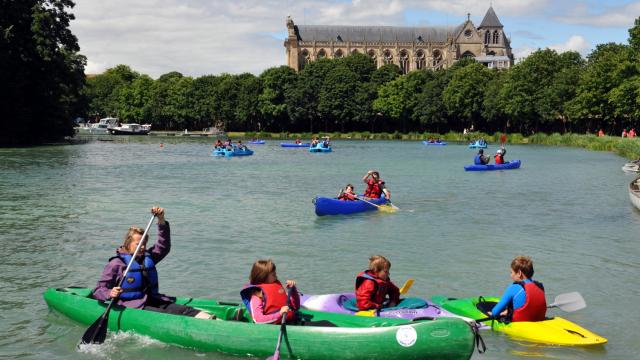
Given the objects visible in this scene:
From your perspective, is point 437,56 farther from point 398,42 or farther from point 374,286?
point 374,286

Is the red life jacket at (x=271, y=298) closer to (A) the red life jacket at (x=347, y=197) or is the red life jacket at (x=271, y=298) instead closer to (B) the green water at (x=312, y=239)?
(B) the green water at (x=312, y=239)

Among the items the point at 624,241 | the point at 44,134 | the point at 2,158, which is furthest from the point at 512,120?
the point at 624,241

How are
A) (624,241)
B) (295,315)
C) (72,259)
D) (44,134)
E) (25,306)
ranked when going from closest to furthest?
(295,315) → (25,306) → (72,259) → (624,241) → (44,134)

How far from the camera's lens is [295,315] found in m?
9.60

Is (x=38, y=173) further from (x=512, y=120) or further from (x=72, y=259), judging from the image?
(x=512, y=120)

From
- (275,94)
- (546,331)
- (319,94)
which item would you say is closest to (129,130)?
(275,94)

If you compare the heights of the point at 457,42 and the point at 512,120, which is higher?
the point at 457,42

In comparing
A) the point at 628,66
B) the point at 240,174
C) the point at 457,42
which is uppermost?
the point at 457,42

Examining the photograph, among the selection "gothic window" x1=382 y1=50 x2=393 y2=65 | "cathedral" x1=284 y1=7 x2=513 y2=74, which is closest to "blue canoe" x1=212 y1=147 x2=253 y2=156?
"cathedral" x1=284 y1=7 x2=513 y2=74

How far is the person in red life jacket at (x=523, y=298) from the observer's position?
33.9 ft

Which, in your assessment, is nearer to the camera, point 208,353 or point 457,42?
point 208,353

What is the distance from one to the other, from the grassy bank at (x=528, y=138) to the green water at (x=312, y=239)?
65.9 ft

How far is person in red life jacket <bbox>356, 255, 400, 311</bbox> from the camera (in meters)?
10.6

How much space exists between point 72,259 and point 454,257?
8816 millimetres
